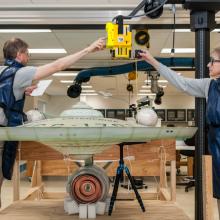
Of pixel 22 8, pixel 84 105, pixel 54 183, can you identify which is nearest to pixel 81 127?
pixel 84 105

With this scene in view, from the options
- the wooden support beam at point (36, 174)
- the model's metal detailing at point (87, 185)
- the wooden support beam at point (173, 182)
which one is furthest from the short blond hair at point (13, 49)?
the wooden support beam at point (173, 182)

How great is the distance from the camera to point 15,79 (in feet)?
5.82

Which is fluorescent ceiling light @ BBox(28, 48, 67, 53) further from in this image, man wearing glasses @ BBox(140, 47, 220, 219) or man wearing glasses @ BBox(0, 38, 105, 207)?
man wearing glasses @ BBox(140, 47, 220, 219)

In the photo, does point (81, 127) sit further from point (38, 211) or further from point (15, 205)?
point (15, 205)

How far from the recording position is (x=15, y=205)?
2.12 m

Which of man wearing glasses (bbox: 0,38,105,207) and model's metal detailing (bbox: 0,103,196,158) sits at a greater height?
man wearing glasses (bbox: 0,38,105,207)

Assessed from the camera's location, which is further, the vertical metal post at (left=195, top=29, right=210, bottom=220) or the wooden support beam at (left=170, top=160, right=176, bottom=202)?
the wooden support beam at (left=170, top=160, right=176, bottom=202)

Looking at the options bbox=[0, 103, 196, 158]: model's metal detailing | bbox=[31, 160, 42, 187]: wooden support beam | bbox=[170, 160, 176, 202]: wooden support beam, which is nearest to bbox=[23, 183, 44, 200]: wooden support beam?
bbox=[31, 160, 42, 187]: wooden support beam

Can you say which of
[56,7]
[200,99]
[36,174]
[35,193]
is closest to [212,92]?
[200,99]

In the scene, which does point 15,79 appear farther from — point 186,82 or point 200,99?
point 200,99

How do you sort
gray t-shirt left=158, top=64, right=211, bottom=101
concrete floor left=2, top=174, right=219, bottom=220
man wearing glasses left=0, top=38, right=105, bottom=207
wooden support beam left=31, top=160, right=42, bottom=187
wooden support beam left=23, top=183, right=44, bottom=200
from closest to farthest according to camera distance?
man wearing glasses left=0, top=38, right=105, bottom=207, gray t-shirt left=158, top=64, right=211, bottom=101, wooden support beam left=23, top=183, right=44, bottom=200, wooden support beam left=31, top=160, right=42, bottom=187, concrete floor left=2, top=174, right=219, bottom=220

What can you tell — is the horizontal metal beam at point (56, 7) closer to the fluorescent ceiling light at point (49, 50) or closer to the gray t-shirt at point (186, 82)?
the gray t-shirt at point (186, 82)

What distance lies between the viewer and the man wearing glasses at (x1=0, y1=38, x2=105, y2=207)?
1.70 m

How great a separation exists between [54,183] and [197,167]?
463 centimetres
